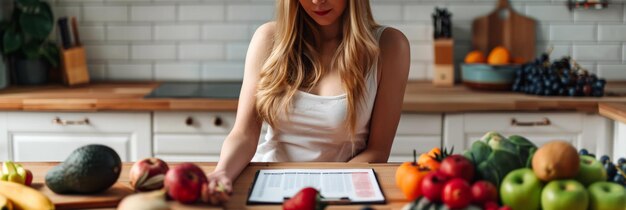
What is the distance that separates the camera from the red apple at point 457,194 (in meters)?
1.25

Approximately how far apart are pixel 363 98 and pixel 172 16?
1.82 metres

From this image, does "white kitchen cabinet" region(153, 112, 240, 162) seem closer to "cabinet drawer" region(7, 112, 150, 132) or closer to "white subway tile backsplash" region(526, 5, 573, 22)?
"cabinet drawer" region(7, 112, 150, 132)

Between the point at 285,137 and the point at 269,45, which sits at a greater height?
the point at 269,45

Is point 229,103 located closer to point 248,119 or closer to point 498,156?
point 248,119

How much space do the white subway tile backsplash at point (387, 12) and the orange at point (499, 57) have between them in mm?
517

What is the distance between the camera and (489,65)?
11.3 ft

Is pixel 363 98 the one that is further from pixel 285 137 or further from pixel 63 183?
pixel 63 183

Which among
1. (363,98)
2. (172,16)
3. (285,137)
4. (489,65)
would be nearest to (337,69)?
(363,98)

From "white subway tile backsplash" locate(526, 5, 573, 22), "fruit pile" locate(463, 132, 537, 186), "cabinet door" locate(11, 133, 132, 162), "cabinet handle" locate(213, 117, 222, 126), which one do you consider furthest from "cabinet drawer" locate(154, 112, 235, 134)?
"fruit pile" locate(463, 132, 537, 186)

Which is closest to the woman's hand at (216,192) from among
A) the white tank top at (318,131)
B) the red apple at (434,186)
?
the red apple at (434,186)

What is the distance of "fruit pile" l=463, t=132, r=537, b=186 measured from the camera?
4.59 ft

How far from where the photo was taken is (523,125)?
3180 millimetres

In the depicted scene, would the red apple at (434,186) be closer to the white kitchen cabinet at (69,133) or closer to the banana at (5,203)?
the banana at (5,203)

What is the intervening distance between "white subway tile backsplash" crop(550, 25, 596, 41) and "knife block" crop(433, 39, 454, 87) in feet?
1.89
